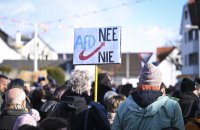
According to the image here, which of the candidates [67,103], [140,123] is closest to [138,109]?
[140,123]

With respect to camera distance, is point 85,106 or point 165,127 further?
point 85,106

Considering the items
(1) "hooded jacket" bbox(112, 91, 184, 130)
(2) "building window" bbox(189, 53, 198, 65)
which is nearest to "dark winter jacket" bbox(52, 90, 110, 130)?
(1) "hooded jacket" bbox(112, 91, 184, 130)

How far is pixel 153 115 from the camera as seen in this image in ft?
16.8

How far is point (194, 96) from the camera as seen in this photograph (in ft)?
25.8

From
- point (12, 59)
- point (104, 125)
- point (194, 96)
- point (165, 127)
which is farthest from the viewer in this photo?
point (12, 59)

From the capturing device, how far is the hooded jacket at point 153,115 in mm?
5082

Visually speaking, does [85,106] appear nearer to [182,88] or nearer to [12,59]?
[182,88]

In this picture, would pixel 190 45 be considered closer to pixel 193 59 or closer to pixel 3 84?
pixel 193 59

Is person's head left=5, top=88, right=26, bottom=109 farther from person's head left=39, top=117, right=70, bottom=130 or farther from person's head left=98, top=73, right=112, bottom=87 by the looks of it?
person's head left=98, top=73, right=112, bottom=87

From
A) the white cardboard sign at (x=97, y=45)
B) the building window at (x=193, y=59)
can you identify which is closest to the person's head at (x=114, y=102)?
the white cardboard sign at (x=97, y=45)

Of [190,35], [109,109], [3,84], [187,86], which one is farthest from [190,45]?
[109,109]

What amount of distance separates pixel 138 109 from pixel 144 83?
303 mm

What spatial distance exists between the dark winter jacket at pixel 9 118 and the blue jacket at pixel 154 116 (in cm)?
141

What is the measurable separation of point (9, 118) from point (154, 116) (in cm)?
190
